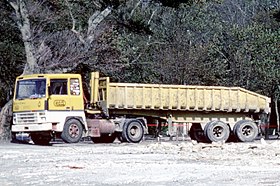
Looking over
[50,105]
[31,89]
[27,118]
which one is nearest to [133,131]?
[50,105]

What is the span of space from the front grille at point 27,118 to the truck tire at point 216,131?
26.3 ft

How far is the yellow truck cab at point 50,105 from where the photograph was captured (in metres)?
27.4

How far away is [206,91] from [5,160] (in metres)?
13.6

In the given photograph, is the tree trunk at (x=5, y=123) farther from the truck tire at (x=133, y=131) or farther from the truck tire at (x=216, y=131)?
the truck tire at (x=216, y=131)

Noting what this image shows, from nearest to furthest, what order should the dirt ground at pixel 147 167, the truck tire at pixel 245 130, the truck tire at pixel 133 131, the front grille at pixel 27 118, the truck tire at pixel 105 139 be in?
the dirt ground at pixel 147 167 < the front grille at pixel 27 118 < the truck tire at pixel 133 131 < the truck tire at pixel 105 139 < the truck tire at pixel 245 130

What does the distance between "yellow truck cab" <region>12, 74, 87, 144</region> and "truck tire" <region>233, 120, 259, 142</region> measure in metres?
7.24

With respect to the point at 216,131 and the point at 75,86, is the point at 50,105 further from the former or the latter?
the point at 216,131

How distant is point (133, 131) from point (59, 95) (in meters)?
3.99

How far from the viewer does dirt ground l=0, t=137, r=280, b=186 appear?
13.8 meters

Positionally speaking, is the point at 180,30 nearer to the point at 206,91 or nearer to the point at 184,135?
the point at 184,135

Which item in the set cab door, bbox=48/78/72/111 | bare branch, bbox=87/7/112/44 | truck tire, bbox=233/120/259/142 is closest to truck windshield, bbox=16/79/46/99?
cab door, bbox=48/78/72/111

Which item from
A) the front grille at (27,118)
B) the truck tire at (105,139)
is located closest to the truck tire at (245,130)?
the truck tire at (105,139)

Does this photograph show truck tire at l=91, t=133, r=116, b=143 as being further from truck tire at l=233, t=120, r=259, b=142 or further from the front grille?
truck tire at l=233, t=120, r=259, b=142

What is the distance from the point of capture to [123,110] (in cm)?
2956
